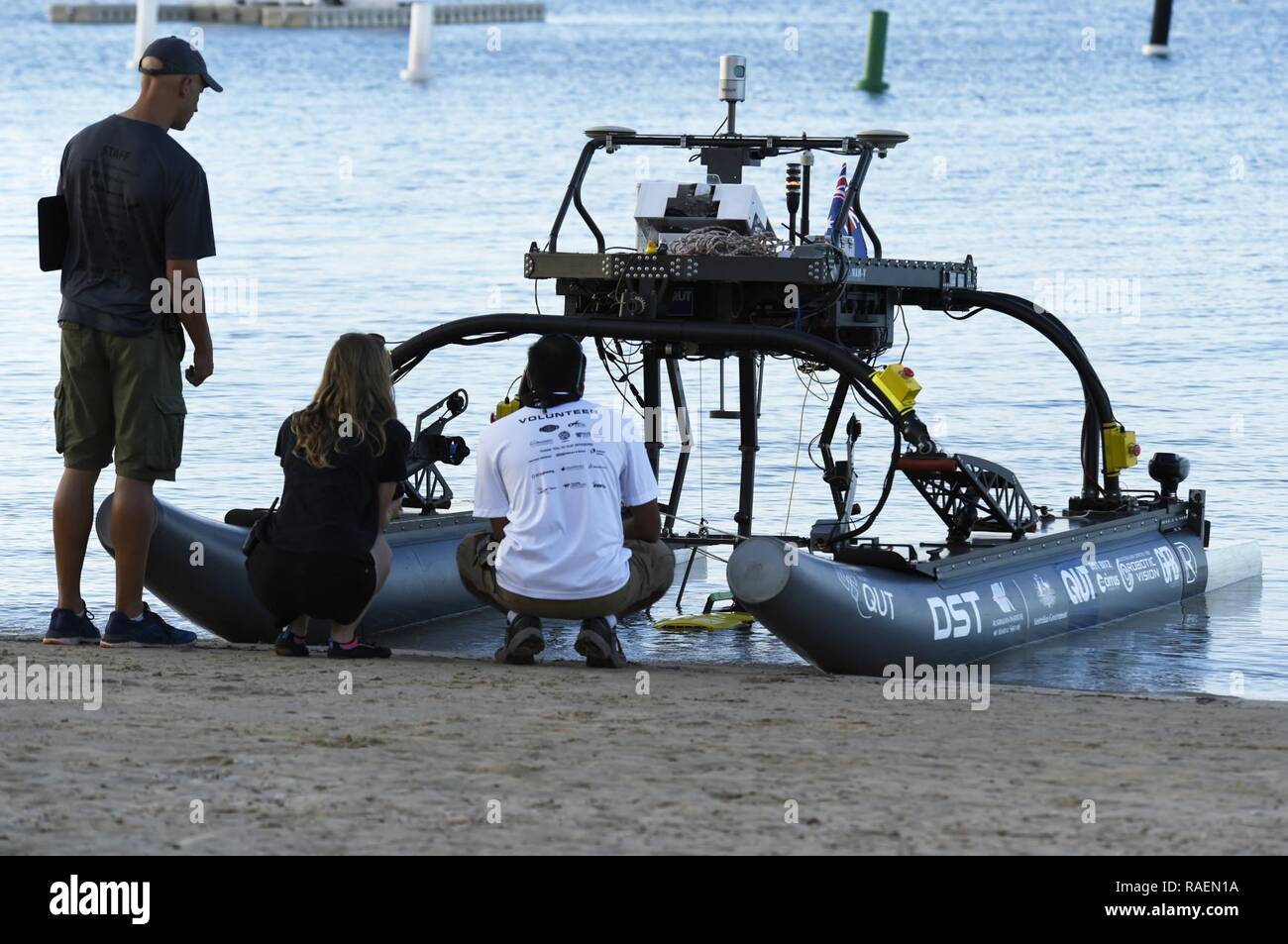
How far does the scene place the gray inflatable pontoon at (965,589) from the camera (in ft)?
24.7

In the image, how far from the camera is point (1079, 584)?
9461mm

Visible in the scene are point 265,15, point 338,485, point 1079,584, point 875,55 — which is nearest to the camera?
point 338,485

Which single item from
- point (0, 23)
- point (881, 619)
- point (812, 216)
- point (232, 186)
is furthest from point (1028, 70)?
point (881, 619)

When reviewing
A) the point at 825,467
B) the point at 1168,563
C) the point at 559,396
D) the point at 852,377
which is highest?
the point at 559,396

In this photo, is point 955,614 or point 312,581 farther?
point 955,614

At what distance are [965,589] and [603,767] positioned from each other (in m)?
3.29

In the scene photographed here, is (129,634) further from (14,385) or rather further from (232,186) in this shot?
(232,186)

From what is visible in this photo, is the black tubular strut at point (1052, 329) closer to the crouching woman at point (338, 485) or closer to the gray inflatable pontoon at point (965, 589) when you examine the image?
the gray inflatable pontoon at point (965, 589)

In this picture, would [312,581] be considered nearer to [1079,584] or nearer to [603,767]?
[603,767]

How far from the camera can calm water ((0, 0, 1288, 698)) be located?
12.6 metres

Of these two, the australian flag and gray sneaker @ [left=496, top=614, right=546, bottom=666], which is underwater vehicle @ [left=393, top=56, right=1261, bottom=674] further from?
gray sneaker @ [left=496, top=614, right=546, bottom=666]

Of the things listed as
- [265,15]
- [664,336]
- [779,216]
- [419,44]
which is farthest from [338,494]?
[265,15]

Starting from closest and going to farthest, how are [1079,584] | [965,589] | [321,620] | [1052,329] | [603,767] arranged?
[603,767] → [321,620] → [965,589] → [1079,584] → [1052,329]

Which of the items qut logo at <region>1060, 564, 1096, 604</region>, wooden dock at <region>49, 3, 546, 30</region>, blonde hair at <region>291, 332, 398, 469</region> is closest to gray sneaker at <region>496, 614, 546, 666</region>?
blonde hair at <region>291, 332, 398, 469</region>
